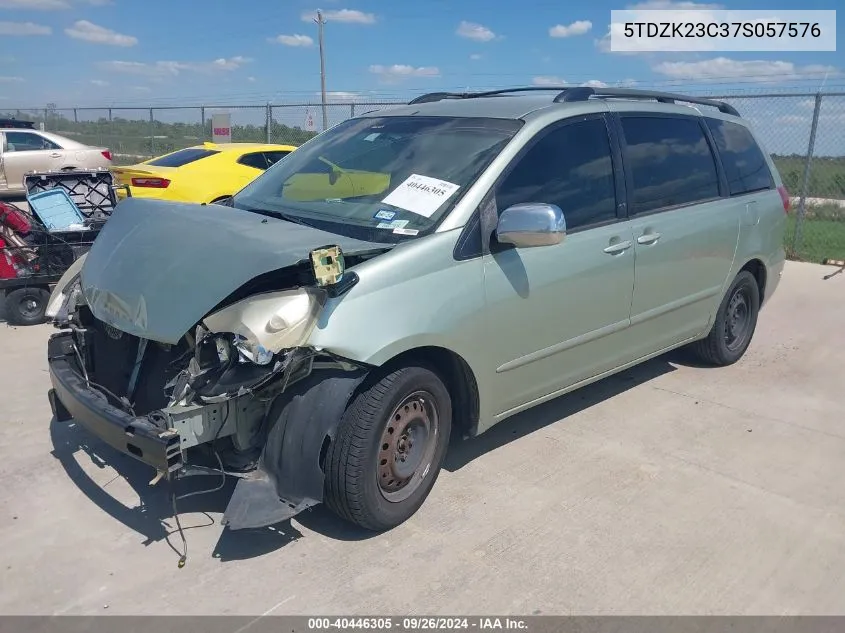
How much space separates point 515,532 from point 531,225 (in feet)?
4.69

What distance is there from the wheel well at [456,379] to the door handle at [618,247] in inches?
47.1

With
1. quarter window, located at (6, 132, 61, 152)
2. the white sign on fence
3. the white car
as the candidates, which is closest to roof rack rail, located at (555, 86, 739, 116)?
the white car

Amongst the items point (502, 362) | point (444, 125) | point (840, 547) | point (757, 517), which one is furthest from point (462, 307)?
point (840, 547)

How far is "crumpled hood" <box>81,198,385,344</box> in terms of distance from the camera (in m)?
2.94

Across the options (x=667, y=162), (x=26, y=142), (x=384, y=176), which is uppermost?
(x=26, y=142)

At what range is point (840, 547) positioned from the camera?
3.30 m

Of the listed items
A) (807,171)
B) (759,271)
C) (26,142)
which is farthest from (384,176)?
(26,142)

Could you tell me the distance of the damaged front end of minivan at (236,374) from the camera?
112 inches

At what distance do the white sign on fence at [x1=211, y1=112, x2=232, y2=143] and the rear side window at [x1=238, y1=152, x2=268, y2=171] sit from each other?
7236mm

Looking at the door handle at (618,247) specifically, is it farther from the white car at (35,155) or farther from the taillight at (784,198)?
the white car at (35,155)

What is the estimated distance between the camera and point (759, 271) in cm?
570

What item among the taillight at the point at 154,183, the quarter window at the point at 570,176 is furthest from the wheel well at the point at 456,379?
the taillight at the point at 154,183

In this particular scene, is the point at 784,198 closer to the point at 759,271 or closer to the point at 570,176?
the point at 759,271

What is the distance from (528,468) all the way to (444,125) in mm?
1953
